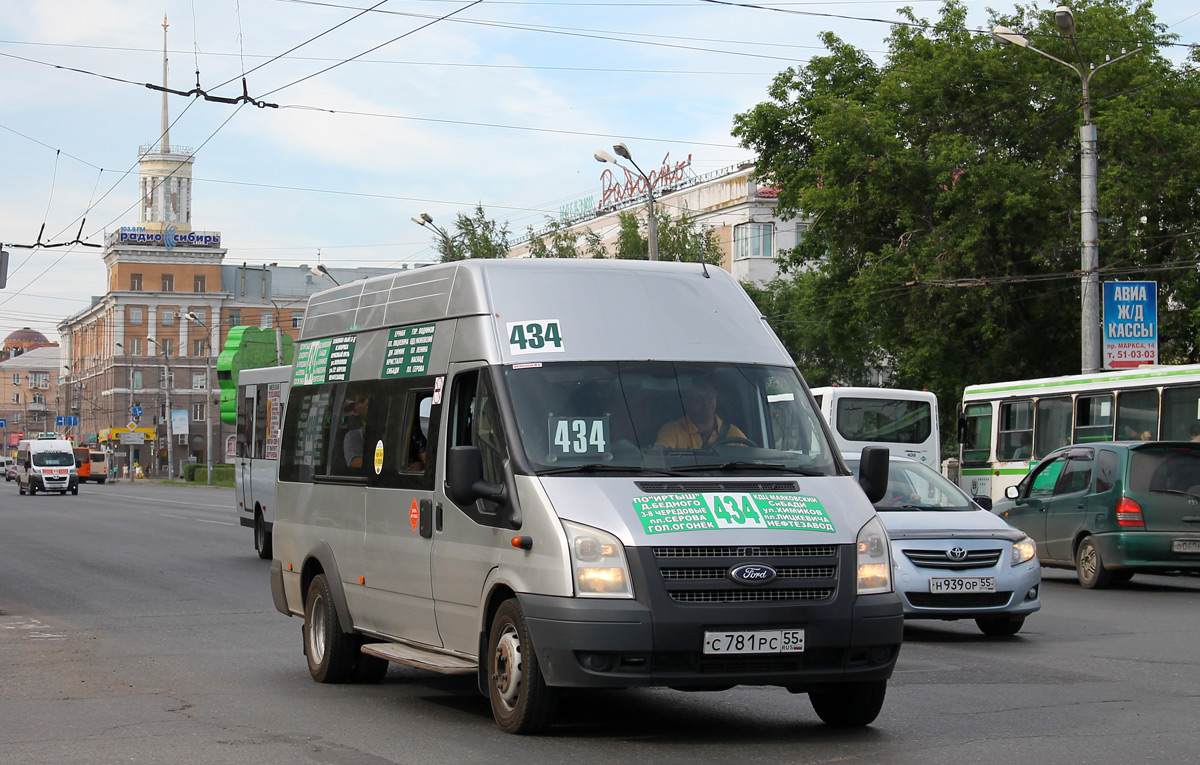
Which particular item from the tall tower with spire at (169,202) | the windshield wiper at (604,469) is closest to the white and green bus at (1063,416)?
the windshield wiper at (604,469)

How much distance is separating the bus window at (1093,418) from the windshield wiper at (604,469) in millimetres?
17830

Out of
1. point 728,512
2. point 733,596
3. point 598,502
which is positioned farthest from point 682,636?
point 598,502

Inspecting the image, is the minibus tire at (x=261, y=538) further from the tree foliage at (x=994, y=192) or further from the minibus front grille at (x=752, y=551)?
the tree foliage at (x=994, y=192)

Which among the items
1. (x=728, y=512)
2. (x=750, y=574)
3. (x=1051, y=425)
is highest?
(x=1051, y=425)

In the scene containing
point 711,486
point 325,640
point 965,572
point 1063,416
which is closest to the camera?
point 711,486

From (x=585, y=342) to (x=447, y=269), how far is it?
121 cm

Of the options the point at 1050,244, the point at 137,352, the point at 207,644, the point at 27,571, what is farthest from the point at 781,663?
the point at 137,352

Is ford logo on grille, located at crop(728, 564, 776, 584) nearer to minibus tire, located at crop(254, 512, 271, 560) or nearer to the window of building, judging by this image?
minibus tire, located at crop(254, 512, 271, 560)

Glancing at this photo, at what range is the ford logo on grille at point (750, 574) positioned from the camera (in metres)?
7.11

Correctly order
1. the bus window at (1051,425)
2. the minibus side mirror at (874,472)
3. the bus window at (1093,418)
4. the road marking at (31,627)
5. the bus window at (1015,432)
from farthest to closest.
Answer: the bus window at (1015,432) < the bus window at (1051,425) < the bus window at (1093,418) < the road marking at (31,627) < the minibus side mirror at (874,472)

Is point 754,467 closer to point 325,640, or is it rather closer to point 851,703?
point 851,703

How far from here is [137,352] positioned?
129375 mm

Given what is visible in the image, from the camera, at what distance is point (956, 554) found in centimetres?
1236

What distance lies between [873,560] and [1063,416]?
18858mm
